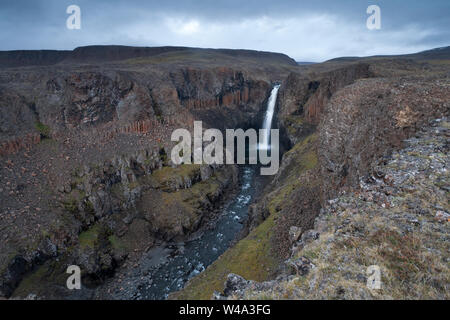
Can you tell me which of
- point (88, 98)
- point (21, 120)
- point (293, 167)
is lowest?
point (293, 167)

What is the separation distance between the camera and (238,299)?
8.52 meters

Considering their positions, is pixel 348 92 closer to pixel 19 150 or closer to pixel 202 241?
pixel 202 241

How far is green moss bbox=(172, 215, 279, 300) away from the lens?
67.7ft

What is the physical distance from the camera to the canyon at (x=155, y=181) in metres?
17.9

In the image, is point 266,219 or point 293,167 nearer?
point 266,219

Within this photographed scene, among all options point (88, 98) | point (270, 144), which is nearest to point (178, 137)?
point (88, 98)

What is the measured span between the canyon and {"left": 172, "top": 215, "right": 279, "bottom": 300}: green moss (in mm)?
138

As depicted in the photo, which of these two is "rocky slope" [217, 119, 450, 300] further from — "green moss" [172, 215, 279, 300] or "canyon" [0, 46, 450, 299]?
"green moss" [172, 215, 279, 300]

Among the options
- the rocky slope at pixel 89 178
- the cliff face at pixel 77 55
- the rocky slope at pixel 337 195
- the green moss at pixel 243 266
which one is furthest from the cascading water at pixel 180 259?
the cliff face at pixel 77 55

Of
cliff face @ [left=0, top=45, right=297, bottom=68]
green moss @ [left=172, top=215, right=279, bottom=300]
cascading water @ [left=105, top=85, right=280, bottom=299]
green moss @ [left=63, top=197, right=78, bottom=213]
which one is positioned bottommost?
cascading water @ [left=105, top=85, right=280, bottom=299]

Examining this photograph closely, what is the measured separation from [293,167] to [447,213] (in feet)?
103

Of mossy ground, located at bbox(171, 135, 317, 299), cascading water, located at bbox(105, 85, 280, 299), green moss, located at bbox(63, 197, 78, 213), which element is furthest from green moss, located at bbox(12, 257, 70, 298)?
mossy ground, located at bbox(171, 135, 317, 299)

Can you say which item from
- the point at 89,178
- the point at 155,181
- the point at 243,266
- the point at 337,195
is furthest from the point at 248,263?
the point at 89,178

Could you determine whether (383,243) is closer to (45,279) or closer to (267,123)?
(45,279)
